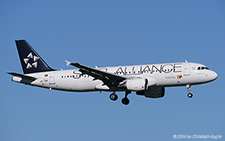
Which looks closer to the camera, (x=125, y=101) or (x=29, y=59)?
(x=125, y=101)

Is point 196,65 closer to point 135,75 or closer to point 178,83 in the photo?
point 178,83

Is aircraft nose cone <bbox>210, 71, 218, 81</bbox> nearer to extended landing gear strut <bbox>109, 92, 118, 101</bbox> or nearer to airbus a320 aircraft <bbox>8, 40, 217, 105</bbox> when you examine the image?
airbus a320 aircraft <bbox>8, 40, 217, 105</bbox>

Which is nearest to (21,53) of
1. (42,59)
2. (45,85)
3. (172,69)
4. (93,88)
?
(42,59)

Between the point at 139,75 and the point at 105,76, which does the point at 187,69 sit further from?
the point at 105,76

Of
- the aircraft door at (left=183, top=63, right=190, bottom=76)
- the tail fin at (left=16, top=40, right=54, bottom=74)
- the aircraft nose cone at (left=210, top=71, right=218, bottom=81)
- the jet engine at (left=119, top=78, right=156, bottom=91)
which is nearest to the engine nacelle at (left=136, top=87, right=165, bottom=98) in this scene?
the jet engine at (left=119, top=78, right=156, bottom=91)

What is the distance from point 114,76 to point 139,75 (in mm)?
3145

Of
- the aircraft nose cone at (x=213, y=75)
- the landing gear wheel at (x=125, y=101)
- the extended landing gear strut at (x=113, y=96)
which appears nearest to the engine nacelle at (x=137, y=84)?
the extended landing gear strut at (x=113, y=96)

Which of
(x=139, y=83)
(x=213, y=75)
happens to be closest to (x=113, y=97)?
(x=139, y=83)

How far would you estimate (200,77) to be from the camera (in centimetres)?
4528

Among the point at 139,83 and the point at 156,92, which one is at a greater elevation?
the point at 139,83

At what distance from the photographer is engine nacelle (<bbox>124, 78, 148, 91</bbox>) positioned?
45250 millimetres

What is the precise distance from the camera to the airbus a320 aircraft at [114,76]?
45.4 metres

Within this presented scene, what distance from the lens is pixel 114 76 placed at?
4616cm

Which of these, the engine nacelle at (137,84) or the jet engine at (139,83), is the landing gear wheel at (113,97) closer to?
the jet engine at (139,83)
